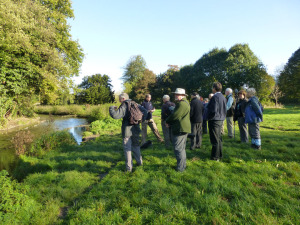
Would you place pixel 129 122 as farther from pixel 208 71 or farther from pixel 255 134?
pixel 208 71

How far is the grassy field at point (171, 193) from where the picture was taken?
2885 millimetres

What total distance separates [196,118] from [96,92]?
4288 centimetres

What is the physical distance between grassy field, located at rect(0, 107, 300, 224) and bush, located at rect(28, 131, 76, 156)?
12.7 ft

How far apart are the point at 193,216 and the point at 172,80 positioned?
1490 inches

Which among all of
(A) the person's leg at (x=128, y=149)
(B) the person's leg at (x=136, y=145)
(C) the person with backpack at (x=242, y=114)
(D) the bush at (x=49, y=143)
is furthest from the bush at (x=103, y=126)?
(C) the person with backpack at (x=242, y=114)

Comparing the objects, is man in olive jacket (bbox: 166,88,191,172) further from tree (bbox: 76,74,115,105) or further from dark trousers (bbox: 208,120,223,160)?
tree (bbox: 76,74,115,105)

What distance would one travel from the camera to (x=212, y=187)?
3641mm

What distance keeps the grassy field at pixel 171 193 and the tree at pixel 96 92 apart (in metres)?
39.8

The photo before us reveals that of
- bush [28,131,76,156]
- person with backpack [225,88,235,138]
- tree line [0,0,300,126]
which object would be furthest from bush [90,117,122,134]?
person with backpack [225,88,235,138]

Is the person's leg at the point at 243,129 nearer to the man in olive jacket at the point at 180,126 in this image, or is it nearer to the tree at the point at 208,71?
the man in olive jacket at the point at 180,126

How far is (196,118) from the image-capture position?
6.13 m

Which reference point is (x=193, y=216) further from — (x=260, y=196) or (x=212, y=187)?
(x=260, y=196)

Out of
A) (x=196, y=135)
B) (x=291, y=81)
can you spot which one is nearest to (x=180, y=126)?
(x=196, y=135)

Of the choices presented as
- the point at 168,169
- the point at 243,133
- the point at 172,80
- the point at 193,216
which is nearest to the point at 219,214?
the point at 193,216
